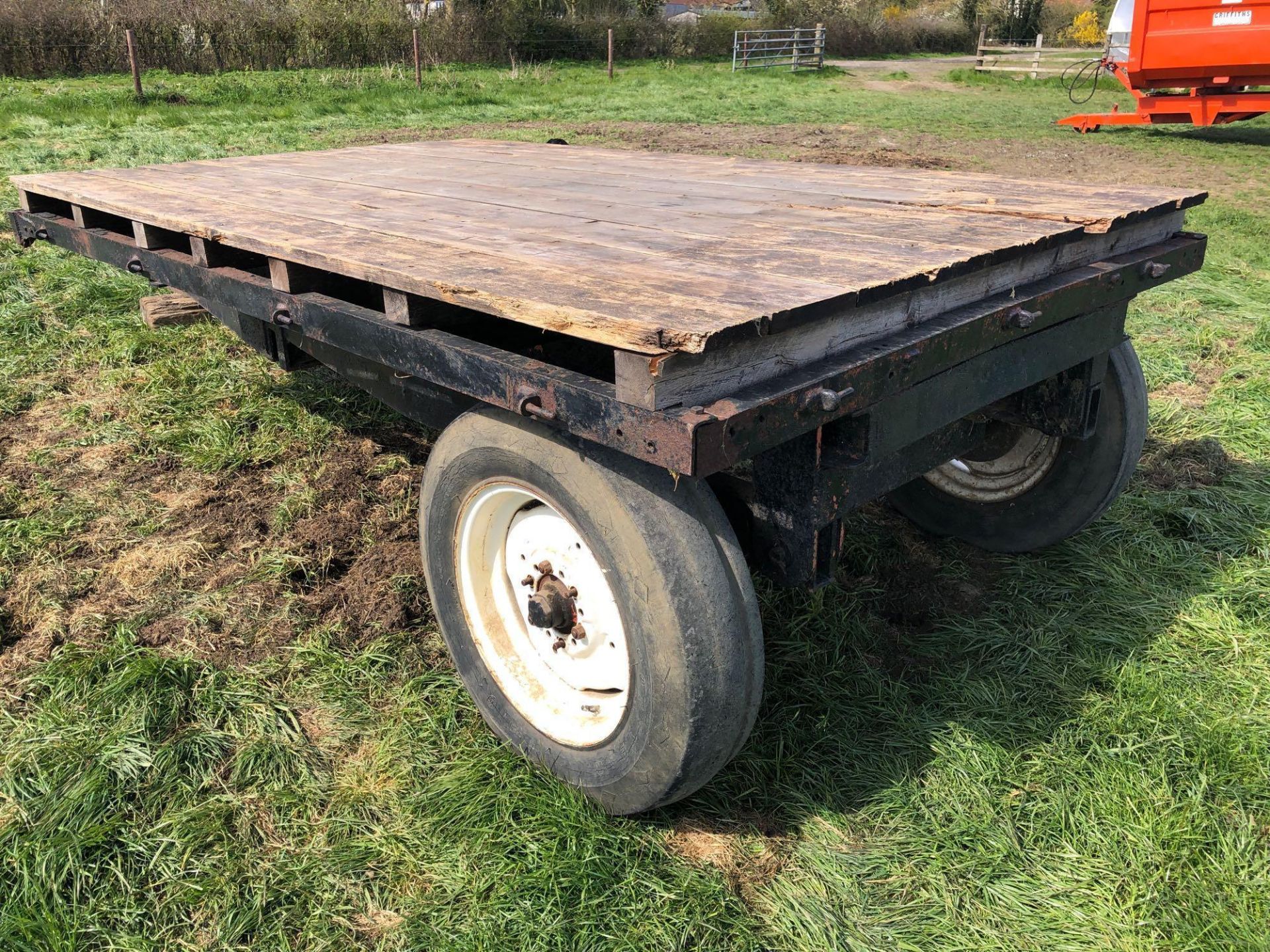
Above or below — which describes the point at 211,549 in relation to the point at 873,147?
below

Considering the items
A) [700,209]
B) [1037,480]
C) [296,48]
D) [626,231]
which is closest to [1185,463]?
[1037,480]

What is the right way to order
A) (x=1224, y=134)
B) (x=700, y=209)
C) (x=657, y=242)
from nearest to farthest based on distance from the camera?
(x=657, y=242) → (x=700, y=209) → (x=1224, y=134)

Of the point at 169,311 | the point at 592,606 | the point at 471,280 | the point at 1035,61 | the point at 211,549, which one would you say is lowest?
the point at 211,549

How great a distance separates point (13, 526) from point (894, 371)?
3198mm

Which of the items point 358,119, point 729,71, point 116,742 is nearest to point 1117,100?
point 729,71

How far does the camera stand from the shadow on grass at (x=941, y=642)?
8.16ft

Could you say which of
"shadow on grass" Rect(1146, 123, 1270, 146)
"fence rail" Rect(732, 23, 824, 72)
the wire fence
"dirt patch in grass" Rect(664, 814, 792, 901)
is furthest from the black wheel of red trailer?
"fence rail" Rect(732, 23, 824, 72)

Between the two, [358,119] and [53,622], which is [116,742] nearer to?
[53,622]

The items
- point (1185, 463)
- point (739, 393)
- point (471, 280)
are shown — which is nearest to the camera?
point (739, 393)

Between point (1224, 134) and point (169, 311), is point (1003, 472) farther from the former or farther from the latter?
point (1224, 134)

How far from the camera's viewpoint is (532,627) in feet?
8.11

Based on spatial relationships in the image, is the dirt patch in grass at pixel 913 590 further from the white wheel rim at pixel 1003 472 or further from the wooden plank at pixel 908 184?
the wooden plank at pixel 908 184

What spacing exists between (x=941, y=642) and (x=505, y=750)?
4.58 ft

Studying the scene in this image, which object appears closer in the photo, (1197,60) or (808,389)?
(808,389)
